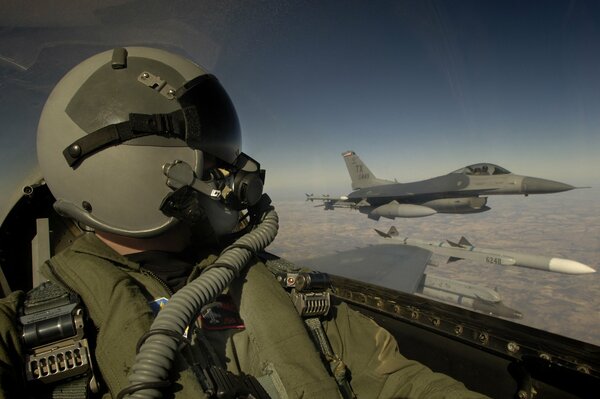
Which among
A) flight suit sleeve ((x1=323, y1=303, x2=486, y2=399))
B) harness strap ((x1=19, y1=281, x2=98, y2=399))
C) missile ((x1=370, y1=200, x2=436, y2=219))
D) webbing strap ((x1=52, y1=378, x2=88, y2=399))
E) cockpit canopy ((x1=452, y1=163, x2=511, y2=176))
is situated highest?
cockpit canopy ((x1=452, y1=163, x2=511, y2=176))

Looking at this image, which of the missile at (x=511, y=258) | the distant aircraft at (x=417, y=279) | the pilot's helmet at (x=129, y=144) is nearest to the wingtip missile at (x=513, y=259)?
the missile at (x=511, y=258)

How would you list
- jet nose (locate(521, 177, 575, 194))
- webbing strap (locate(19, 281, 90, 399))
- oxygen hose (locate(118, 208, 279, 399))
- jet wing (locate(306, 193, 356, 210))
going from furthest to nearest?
jet wing (locate(306, 193, 356, 210)) < jet nose (locate(521, 177, 575, 194)) < webbing strap (locate(19, 281, 90, 399)) < oxygen hose (locate(118, 208, 279, 399))

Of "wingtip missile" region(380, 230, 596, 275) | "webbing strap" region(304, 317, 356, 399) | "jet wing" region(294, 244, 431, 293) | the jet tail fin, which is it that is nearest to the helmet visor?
"webbing strap" region(304, 317, 356, 399)

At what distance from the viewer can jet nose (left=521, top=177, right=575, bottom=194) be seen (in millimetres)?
12656

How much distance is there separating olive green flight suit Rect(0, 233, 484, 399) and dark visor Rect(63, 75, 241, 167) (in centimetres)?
34

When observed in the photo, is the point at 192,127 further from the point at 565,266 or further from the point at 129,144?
the point at 565,266

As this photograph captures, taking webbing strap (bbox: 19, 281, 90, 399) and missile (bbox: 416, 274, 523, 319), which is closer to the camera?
webbing strap (bbox: 19, 281, 90, 399)

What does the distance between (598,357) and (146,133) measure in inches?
68.9

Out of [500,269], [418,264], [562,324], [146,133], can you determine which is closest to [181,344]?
[146,133]

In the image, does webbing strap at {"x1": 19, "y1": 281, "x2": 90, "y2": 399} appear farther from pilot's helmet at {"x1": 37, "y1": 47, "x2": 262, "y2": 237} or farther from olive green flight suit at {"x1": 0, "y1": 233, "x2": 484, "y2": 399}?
pilot's helmet at {"x1": 37, "y1": 47, "x2": 262, "y2": 237}

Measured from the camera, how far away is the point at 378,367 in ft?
3.85

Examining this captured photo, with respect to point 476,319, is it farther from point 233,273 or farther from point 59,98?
point 59,98

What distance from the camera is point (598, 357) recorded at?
1.12m

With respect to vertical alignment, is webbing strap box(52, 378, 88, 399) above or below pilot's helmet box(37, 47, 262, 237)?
below
